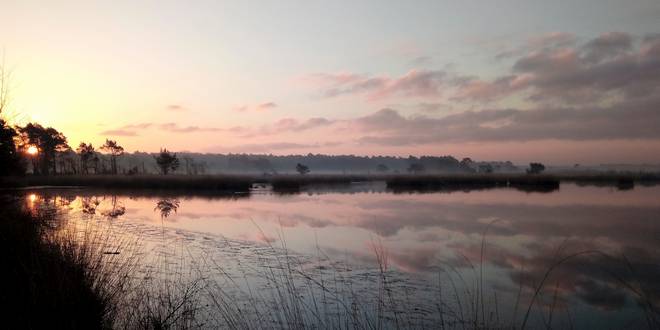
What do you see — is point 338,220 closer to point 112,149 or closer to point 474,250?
point 474,250

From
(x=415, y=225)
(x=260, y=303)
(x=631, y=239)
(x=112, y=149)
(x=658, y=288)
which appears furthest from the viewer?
(x=112, y=149)

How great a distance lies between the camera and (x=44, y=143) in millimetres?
56656

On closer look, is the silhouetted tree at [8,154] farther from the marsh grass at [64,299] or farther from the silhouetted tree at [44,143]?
the silhouetted tree at [44,143]

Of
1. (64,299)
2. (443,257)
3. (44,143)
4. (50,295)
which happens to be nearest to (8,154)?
(50,295)

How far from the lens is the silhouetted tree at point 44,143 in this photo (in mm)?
54306

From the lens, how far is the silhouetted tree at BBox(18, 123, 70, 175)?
178 feet

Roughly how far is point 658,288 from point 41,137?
6431cm

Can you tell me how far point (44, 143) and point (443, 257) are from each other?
198 ft

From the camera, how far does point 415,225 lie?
17219mm

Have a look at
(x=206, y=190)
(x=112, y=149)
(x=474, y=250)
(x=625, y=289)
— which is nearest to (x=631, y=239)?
(x=474, y=250)

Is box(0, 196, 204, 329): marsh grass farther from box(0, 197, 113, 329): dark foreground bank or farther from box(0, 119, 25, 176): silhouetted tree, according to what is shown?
box(0, 119, 25, 176): silhouetted tree

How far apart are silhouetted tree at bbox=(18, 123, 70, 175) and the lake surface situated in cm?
4450

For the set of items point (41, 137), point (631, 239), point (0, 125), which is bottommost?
point (631, 239)

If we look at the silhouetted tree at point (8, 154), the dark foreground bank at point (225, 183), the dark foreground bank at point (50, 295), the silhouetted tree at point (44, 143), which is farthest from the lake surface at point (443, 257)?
the silhouetted tree at point (44, 143)
